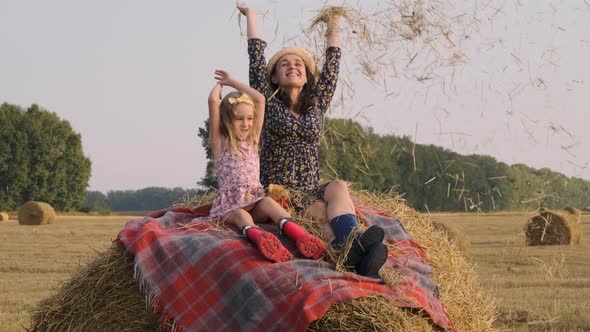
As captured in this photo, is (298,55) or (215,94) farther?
(298,55)

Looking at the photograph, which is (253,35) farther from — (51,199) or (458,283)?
(51,199)

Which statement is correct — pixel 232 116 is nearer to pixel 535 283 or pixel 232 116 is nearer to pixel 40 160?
pixel 535 283

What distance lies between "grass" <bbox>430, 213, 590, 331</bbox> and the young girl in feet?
10.4

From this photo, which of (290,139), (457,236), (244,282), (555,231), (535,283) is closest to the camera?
(244,282)

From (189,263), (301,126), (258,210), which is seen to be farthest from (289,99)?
(189,263)

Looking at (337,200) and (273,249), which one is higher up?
(337,200)

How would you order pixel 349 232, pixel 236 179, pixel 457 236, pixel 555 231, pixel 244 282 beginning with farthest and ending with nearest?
pixel 555 231 < pixel 457 236 < pixel 236 179 < pixel 349 232 < pixel 244 282

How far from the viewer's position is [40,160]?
195 feet

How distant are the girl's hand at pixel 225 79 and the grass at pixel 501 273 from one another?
1.67 m

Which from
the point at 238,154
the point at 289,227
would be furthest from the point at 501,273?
the point at 289,227

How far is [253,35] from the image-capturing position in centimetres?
675

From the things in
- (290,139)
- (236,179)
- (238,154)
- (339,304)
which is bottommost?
(339,304)

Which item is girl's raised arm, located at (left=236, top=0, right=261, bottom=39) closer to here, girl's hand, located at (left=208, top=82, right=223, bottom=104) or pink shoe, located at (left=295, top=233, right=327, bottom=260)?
girl's hand, located at (left=208, top=82, right=223, bottom=104)

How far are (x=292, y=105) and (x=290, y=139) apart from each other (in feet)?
1.05
